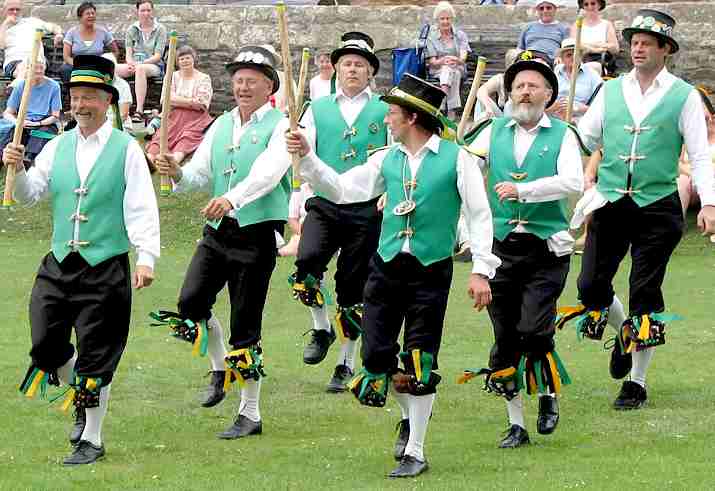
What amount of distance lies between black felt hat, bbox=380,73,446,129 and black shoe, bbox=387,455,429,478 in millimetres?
1633

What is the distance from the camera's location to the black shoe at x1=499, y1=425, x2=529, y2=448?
310 inches

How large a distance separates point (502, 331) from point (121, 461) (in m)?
2.06

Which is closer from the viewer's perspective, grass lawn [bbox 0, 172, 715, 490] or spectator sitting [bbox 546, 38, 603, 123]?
grass lawn [bbox 0, 172, 715, 490]

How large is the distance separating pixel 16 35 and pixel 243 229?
462 inches

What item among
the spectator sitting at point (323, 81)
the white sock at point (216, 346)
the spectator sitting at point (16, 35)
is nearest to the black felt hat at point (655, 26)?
the white sock at point (216, 346)

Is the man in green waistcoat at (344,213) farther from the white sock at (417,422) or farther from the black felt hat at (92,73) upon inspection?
the white sock at (417,422)

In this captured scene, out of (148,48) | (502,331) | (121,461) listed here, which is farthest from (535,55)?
(148,48)

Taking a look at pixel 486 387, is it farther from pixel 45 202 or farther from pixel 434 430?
pixel 45 202

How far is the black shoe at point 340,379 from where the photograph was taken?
9555mm

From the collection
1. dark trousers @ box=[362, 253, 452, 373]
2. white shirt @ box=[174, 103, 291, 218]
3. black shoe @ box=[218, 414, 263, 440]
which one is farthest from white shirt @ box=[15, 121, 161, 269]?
black shoe @ box=[218, 414, 263, 440]

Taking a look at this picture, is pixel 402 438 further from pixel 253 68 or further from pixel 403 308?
pixel 253 68

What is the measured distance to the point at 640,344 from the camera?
8.67m

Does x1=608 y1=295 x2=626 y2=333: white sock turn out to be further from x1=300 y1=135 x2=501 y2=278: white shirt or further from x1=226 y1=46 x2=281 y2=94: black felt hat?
x1=226 y1=46 x2=281 y2=94: black felt hat

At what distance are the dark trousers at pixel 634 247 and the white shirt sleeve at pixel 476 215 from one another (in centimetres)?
159
